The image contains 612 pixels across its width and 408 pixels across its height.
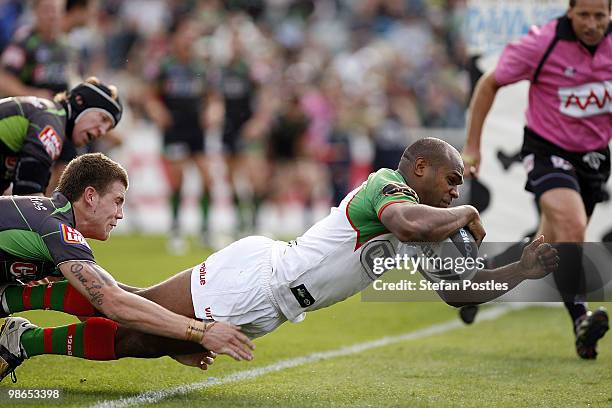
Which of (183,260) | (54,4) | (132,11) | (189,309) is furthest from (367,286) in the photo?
(132,11)

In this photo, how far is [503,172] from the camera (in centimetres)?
1078

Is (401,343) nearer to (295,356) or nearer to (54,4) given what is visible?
(295,356)

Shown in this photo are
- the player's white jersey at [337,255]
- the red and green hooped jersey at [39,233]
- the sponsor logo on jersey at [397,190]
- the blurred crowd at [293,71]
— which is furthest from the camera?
the blurred crowd at [293,71]

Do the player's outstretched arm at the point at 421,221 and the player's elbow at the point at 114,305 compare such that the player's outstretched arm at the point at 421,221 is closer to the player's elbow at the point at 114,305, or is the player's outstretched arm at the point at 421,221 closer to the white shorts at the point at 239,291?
the white shorts at the point at 239,291

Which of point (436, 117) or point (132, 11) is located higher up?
point (132, 11)

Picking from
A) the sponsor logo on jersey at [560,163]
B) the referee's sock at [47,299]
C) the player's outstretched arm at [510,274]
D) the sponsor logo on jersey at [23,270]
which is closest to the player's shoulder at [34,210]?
the sponsor logo on jersey at [23,270]

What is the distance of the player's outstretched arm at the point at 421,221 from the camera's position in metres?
4.98

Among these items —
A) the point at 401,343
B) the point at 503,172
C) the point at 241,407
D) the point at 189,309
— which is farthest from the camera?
the point at 503,172


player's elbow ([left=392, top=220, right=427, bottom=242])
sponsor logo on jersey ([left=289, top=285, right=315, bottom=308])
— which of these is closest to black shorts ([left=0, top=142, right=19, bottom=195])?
sponsor logo on jersey ([left=289, top=285, right=315, bottom=308])

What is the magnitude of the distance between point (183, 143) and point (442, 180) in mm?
11102

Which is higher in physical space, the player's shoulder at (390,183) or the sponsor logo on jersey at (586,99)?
the player's shoulder at (390,183)

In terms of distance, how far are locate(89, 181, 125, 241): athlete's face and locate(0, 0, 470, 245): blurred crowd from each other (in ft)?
19.1

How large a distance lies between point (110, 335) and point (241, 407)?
91 centimetres

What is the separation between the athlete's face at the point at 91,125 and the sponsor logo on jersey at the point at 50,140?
228mm
